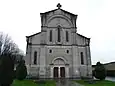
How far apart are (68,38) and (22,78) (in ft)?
43.0

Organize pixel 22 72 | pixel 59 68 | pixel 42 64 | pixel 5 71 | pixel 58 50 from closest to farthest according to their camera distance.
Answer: pixel 5 71
pixel 22 72
pixel 42 64
pixel 59 68
pixel 58 50

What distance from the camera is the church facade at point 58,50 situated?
3077 cm

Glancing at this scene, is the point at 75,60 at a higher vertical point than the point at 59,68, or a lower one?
higher

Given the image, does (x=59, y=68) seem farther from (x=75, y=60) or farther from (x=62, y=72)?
(x=75, y=60)

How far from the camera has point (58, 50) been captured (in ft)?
104

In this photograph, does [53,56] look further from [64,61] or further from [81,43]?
[81,43]

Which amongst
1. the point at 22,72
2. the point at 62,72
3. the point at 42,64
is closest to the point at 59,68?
the point at 62,72

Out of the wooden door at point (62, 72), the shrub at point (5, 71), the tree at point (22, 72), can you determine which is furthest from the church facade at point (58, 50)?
the shrub at point (5, 71)

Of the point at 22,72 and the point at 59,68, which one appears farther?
the point at 59,68

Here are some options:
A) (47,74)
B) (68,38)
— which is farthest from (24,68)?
(68,38)

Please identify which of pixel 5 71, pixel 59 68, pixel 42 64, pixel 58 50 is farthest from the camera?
pixel 58 50

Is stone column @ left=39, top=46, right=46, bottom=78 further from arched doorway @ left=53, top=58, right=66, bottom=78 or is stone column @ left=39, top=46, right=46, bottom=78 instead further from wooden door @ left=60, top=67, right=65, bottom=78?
wooden door @ left=60, top=67, right=65, bottom=78

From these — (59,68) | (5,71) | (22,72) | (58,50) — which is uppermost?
(58,50)

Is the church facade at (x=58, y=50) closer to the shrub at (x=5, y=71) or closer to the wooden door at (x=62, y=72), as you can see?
the wooden door at (x=62, y=72)
